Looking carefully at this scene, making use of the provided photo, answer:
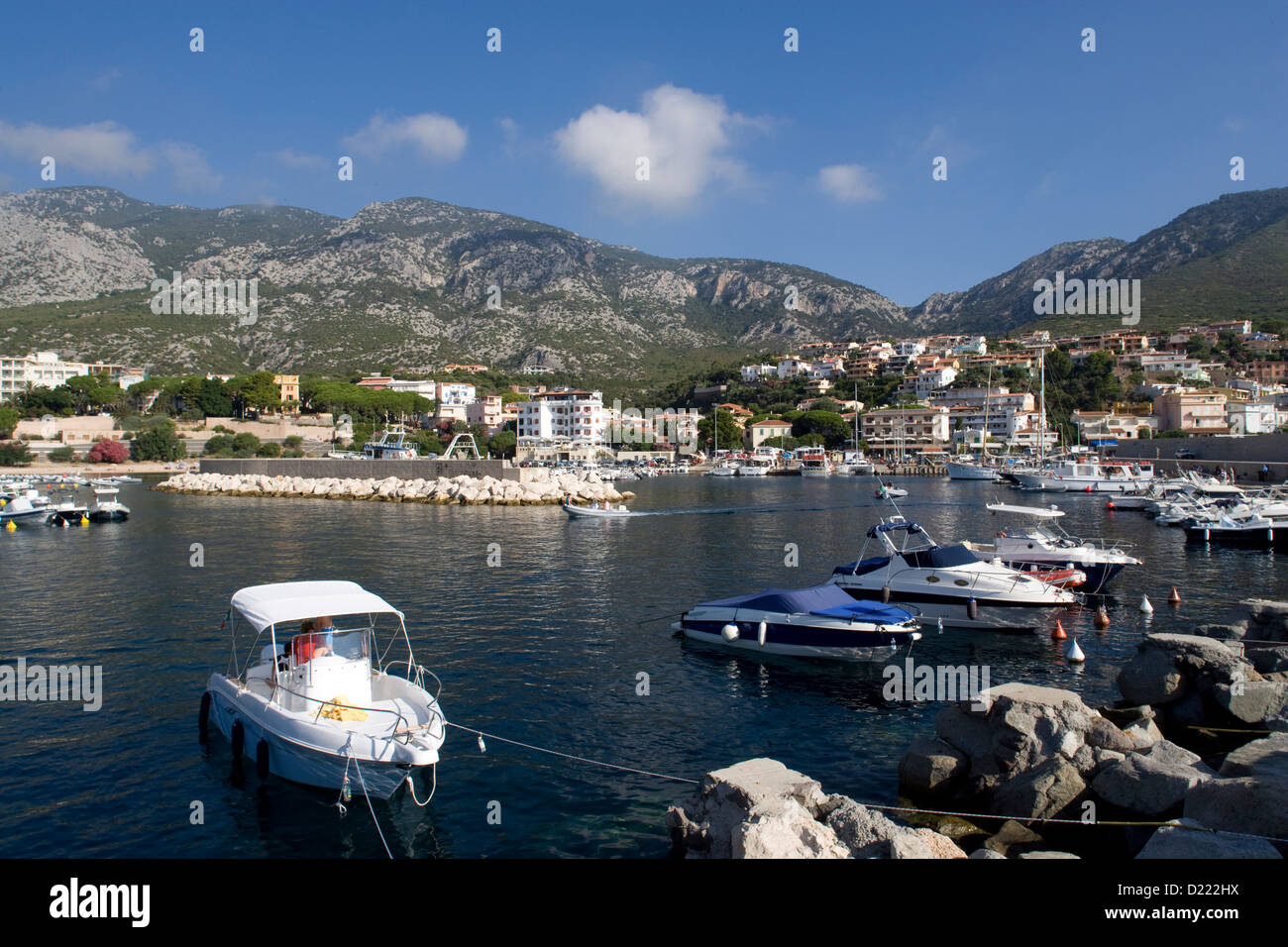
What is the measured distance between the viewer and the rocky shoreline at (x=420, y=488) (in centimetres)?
6078

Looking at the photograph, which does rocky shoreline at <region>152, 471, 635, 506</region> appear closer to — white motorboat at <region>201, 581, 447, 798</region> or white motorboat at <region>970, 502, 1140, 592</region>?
white motorboat at <region>970, 502, 1140, 592</region>

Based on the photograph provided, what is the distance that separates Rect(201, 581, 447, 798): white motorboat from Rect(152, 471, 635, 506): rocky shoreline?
46953 millimetres

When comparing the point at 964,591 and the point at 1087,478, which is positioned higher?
the point at 1087,478

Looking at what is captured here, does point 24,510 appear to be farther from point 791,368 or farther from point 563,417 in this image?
point 791,368

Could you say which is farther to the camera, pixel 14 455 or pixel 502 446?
pixel 502 446

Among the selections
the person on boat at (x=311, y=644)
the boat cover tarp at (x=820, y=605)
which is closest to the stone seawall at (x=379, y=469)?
the boat cover tarp at (x=820, y=605)

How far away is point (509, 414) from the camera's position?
131250mm

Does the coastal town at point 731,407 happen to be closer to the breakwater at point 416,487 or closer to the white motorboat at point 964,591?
the breakwater at point 416,487

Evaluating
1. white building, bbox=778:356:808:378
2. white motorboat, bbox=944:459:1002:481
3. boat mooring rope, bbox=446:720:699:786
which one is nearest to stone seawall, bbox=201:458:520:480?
boat mooring rope, bbox=446:720:699:786

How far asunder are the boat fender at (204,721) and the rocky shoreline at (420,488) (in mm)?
46352

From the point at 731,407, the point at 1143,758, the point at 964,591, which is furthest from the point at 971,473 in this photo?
the point at 1143,758

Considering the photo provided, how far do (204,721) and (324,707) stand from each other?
3.51 m

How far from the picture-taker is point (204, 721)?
12.9 m
